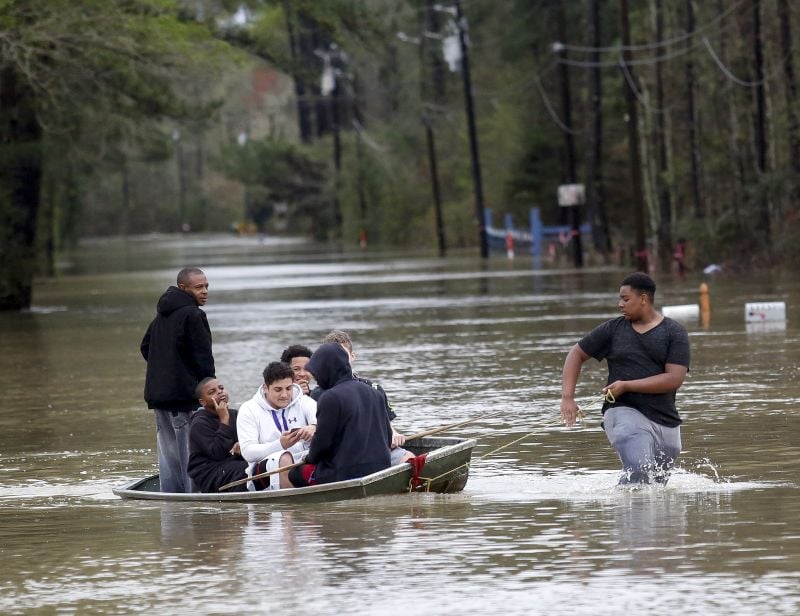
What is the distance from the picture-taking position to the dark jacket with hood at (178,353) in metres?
13.6

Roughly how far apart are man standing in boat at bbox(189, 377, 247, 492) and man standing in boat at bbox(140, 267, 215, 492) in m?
0.38

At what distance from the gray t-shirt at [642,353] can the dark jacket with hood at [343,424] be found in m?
1.47

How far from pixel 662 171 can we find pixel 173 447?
5003 cm

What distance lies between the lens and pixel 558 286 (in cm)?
4444

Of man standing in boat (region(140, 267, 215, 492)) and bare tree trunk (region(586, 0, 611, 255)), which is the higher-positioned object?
bare tree trunk (region(586, 0, 611, 255))

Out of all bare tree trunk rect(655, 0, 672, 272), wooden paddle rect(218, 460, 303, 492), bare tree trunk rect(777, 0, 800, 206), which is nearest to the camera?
wooden paddle rect(218, 460, 303, 492)

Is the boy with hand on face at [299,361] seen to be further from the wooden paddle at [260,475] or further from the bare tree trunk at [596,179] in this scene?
the bare tree trunk at [596,179]

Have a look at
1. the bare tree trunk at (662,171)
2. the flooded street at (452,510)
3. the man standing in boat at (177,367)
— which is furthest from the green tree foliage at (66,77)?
the man standing in boat at (177,367)

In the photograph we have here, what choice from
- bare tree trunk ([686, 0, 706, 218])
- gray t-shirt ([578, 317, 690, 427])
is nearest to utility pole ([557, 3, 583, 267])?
bare tree trunk ([686, 0, 706, 218])

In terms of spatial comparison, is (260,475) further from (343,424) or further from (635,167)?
(635,167)

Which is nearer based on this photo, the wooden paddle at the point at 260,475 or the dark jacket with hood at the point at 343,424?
the dark jacket with hood at the point at 343,424

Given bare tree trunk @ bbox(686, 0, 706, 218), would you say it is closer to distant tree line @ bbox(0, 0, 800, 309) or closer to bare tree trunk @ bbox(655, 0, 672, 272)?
distant tree line @ bbox(0, 0, 800, 309)

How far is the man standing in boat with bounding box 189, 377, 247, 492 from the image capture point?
514 inches

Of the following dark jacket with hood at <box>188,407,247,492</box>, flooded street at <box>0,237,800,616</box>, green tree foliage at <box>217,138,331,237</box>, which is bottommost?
flooded street at <box>0,237,800,616</box>
